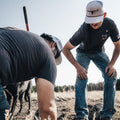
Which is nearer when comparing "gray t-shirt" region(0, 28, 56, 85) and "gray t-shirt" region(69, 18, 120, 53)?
"gray t-shirt" region(0, 28, 56, 85)

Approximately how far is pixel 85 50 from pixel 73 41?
13.0 inches

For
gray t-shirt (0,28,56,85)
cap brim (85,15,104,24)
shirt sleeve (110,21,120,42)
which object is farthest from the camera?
shirt sleeve (110,21,120,42)

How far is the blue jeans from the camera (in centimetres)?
352

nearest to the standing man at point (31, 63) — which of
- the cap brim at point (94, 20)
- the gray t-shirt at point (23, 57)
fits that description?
the gray t-shirt at point (23, 57)

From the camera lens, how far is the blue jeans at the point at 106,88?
352cm

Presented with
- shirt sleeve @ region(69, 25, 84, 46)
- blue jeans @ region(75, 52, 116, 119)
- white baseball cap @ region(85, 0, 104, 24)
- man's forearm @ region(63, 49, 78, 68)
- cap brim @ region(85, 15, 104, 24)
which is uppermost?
white baseball cap @ region(85, 0, 104, 24)

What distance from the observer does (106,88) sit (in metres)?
3.69

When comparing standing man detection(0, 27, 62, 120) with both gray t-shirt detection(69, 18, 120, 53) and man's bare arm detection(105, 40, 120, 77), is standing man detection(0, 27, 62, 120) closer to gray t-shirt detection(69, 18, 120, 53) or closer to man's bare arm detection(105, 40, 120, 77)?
gray t-shirt detection(69, 18, 120, 53)

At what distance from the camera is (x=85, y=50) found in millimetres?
3727

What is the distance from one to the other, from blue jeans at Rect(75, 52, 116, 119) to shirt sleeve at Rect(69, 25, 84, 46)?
0.30 metres

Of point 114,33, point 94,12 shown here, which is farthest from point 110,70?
point 94,12

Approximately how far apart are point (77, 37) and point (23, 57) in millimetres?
1925

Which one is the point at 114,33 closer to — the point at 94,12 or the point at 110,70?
the point at 94,12

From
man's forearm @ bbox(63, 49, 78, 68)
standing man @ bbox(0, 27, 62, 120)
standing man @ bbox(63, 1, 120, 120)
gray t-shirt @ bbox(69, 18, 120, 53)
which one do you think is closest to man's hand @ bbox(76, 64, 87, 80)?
standing man @ bbox(63, 1, 120, 120)
